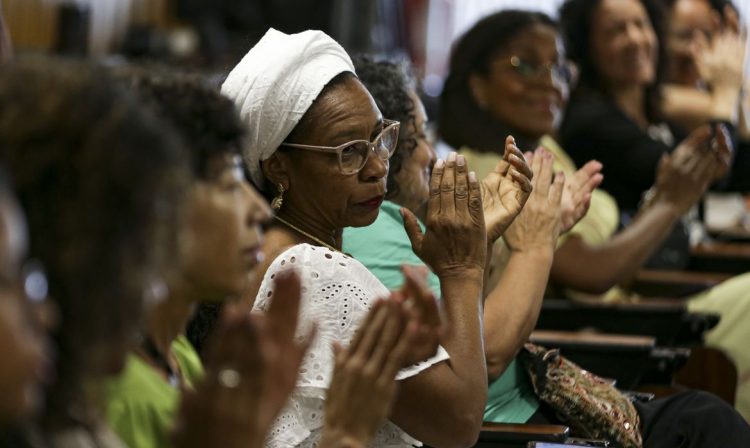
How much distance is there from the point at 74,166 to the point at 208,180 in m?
0.33

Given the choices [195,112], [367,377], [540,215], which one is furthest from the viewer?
[540,215]

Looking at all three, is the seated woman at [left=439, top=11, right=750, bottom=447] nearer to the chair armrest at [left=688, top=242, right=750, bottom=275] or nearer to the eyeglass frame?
the eyeglass frame

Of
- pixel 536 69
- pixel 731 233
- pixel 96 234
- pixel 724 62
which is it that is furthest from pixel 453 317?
pixel 731 233

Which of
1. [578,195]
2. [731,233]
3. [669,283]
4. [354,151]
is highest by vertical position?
[354,151]

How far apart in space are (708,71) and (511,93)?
141cm

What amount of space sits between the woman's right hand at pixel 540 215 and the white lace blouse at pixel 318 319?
59cm

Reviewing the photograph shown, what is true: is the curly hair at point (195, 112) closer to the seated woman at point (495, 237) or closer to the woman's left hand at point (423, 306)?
the woman's left hand at point (423, 306)

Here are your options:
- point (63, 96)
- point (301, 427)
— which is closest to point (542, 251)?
point (301, 427)

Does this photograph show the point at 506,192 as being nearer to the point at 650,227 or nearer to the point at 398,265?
the point at 398,265

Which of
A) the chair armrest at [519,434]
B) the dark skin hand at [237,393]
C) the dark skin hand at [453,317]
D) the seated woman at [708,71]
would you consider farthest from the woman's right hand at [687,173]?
the dark skin hand at [237,393]

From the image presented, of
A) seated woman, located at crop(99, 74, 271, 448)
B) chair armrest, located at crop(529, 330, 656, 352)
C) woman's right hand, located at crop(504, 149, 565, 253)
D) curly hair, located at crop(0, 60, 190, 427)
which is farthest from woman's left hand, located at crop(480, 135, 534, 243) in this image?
curly hair, located at crop(0, 60, 190, 427)

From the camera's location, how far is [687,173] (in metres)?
3.70

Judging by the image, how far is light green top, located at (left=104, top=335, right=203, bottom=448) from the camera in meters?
1.46

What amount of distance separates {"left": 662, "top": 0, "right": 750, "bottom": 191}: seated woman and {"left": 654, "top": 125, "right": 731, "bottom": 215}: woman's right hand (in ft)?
2.51
